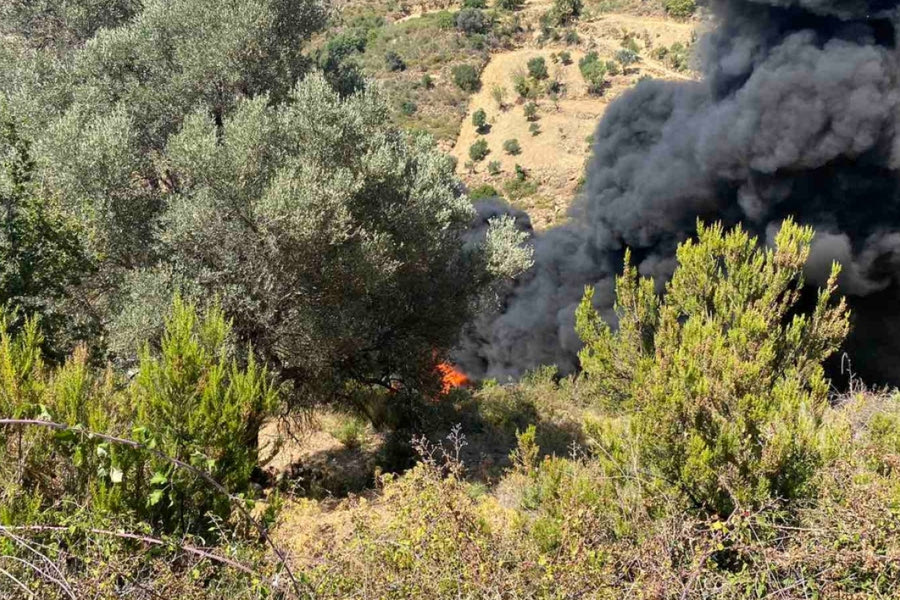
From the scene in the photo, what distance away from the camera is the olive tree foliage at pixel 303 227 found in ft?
26.5

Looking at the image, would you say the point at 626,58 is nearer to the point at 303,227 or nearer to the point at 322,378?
the point at 322,378

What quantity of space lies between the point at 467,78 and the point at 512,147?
32.3 ft

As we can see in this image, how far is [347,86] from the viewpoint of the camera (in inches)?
454

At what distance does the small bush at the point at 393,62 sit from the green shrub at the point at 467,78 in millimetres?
5122

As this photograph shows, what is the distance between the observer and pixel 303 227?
7902 mm

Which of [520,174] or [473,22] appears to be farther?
[473,22]

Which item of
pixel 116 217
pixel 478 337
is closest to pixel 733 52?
pixel 478 337

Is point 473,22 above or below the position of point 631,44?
above

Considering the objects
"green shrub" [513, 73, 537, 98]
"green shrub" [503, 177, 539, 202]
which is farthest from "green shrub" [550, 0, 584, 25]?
"green shrub" [503, 177, 539, 202]

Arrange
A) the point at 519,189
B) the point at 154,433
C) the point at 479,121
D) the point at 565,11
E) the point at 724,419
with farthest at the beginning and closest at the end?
the point at 565,11
the point at 479,121
the point at 519,189
the point at 724,419
the point at 154,433

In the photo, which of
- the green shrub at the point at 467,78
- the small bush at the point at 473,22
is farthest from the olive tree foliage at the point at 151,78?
the small bush at the point at 473,22

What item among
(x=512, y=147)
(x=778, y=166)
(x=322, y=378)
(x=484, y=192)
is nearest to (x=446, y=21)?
(x=512, y=147)

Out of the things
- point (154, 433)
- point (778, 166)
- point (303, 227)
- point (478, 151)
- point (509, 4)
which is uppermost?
point (509, 4)

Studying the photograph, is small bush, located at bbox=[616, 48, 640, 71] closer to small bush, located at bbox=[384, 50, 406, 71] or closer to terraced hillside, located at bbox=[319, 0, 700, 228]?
terraced hillside, located at bbox=[319, 0, 700, 228]
